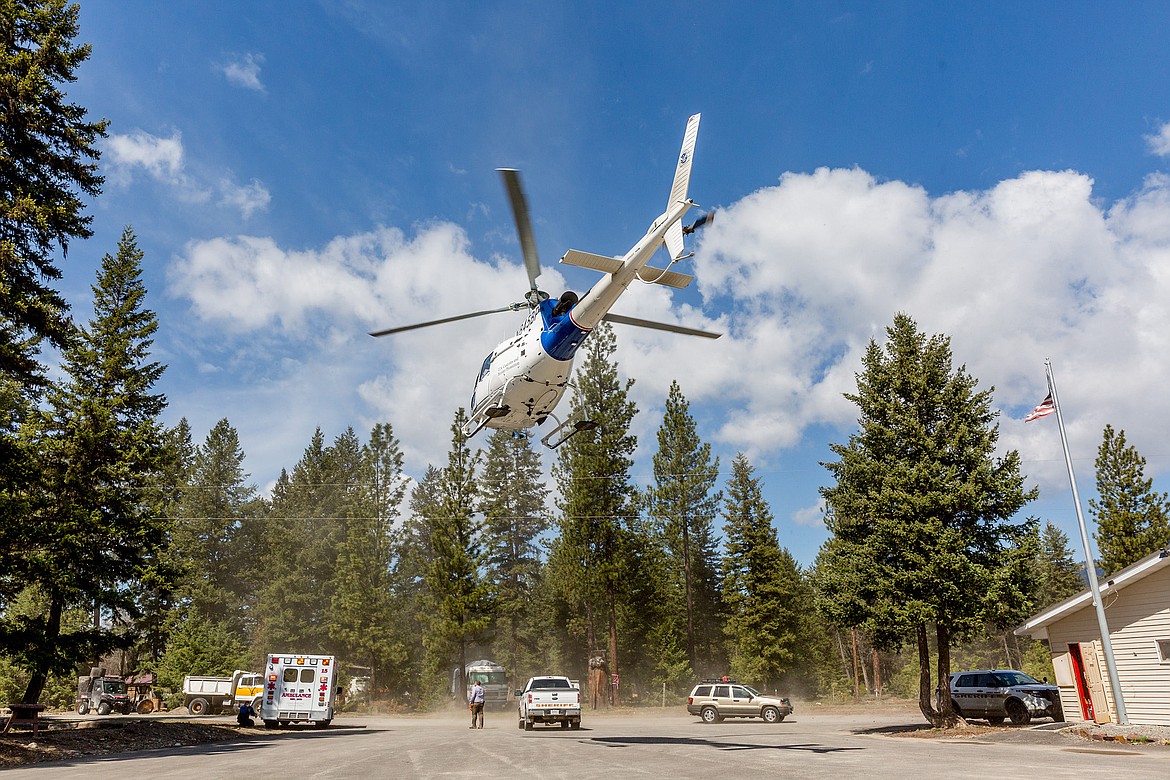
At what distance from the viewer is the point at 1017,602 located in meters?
20.3

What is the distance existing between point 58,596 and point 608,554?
28666 mm

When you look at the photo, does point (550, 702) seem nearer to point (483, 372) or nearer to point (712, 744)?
point (712, 744)

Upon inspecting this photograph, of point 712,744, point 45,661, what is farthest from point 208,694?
point 712,744

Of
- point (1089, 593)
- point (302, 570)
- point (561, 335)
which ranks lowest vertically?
point (1089, 593)

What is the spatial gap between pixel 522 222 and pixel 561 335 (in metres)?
2.91

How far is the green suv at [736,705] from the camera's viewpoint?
1212 inches

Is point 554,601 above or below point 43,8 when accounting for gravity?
below

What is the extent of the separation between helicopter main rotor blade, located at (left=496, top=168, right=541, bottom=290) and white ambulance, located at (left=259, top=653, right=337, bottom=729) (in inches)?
690

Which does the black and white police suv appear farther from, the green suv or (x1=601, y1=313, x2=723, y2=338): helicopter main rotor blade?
(x1=601, y1=313, x2=723, y2=338): helicopter main rotor blade

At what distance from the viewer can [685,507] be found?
177 feet

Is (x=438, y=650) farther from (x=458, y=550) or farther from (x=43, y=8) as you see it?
(x=43, y=8)

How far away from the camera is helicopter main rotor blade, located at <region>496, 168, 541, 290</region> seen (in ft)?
45.3

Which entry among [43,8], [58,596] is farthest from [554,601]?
[43,8]

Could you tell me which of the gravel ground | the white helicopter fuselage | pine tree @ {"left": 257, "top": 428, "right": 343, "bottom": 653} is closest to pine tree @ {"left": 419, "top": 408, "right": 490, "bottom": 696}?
pine tree @ {"left": 257, "top": 428, "right": 343, "bottom": 653}
